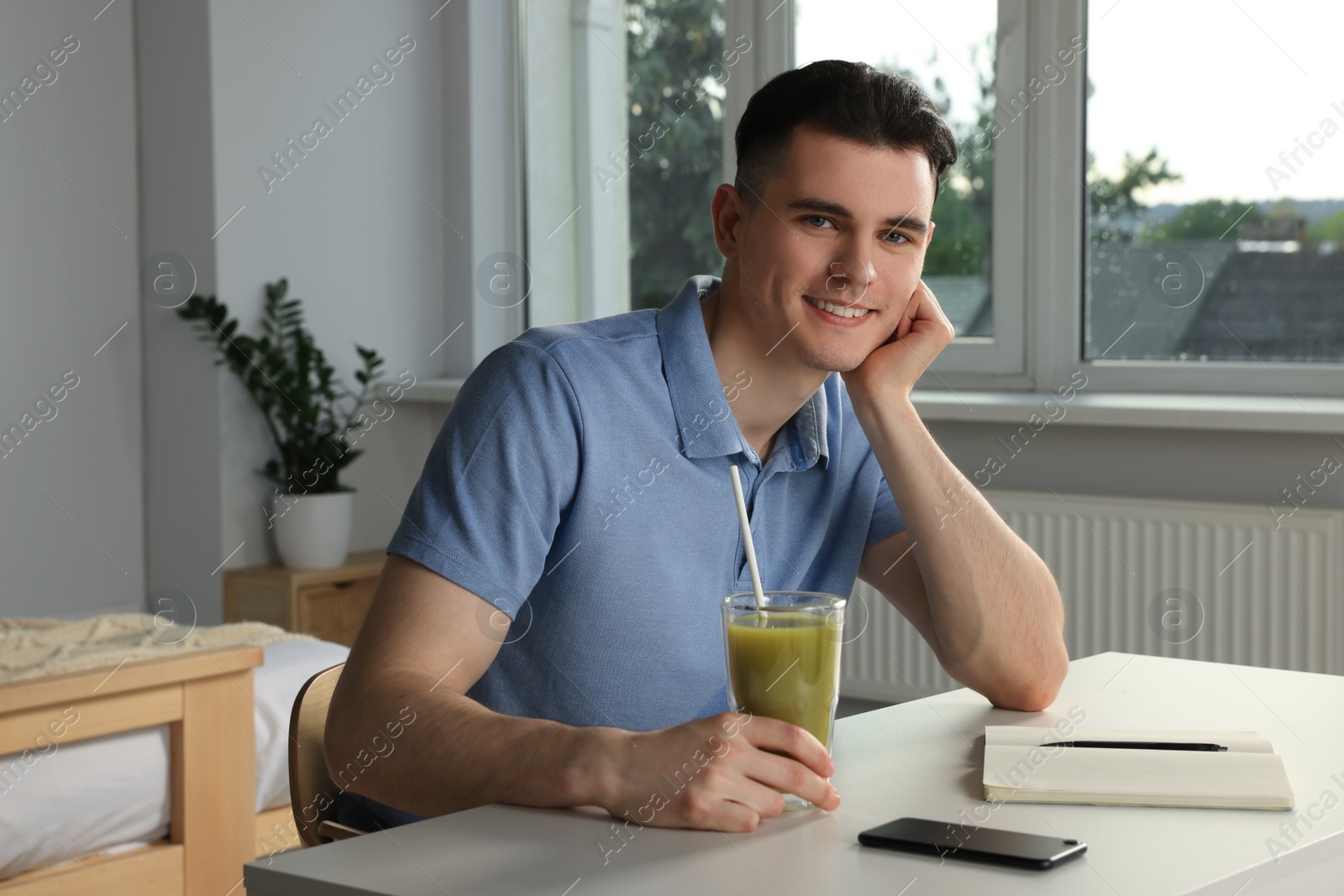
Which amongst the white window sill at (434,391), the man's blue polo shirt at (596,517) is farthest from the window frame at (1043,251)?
the man's blue polo shirt at (596,517)

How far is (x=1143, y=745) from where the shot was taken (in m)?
1.18

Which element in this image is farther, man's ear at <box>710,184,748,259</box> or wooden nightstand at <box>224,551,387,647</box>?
wooden nightstand at <box>224,551,387,647</box>

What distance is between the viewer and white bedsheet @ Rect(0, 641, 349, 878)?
6.94 ft

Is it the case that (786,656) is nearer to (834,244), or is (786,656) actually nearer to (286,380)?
(834,244)

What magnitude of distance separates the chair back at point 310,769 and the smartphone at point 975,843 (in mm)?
601

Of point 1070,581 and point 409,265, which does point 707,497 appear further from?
point 409,265

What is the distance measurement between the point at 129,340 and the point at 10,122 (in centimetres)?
70

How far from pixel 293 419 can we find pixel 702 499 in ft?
9.51

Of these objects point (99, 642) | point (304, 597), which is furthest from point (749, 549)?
point (304, 597)

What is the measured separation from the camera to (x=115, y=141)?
13.7 feet

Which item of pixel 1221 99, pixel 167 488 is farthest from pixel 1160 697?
Result: pixel 167 488

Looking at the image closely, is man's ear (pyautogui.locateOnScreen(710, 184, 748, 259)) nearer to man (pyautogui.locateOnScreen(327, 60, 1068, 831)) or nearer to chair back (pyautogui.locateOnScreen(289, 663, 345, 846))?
man (pyautogui.locateOnScreen(327, 60, 1068, 831))

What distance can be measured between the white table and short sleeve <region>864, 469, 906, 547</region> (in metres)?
0.41

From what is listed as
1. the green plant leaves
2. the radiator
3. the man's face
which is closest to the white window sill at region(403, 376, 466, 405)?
the green plant leaves
